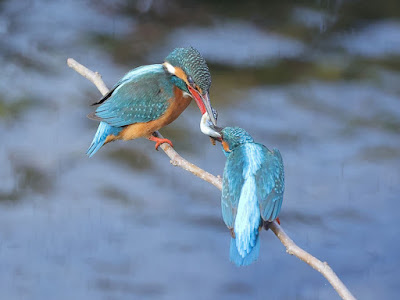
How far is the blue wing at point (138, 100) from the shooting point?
2416 millimetres

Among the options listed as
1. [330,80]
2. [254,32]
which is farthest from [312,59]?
[254,32]

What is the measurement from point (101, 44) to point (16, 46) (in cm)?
69

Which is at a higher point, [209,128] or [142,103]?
[209,128]

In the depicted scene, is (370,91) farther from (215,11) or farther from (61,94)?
(61,94)

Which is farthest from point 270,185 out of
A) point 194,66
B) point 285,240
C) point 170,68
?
point 170,68

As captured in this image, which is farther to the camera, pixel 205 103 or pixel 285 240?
pixel 205 103

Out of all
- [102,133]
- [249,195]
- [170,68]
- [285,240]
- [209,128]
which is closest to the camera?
[285,240]

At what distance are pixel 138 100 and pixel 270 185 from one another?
2.25 feet

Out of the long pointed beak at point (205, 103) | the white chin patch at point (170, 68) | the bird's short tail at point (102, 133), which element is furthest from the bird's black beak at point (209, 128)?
the bird's short tail at point (102, 133)

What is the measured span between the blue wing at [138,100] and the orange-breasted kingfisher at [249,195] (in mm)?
404

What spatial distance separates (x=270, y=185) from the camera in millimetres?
1960

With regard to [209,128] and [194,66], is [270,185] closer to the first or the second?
[209,128]

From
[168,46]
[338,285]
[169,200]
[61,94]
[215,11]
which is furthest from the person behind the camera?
[215,11]

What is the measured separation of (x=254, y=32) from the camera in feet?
19.6
